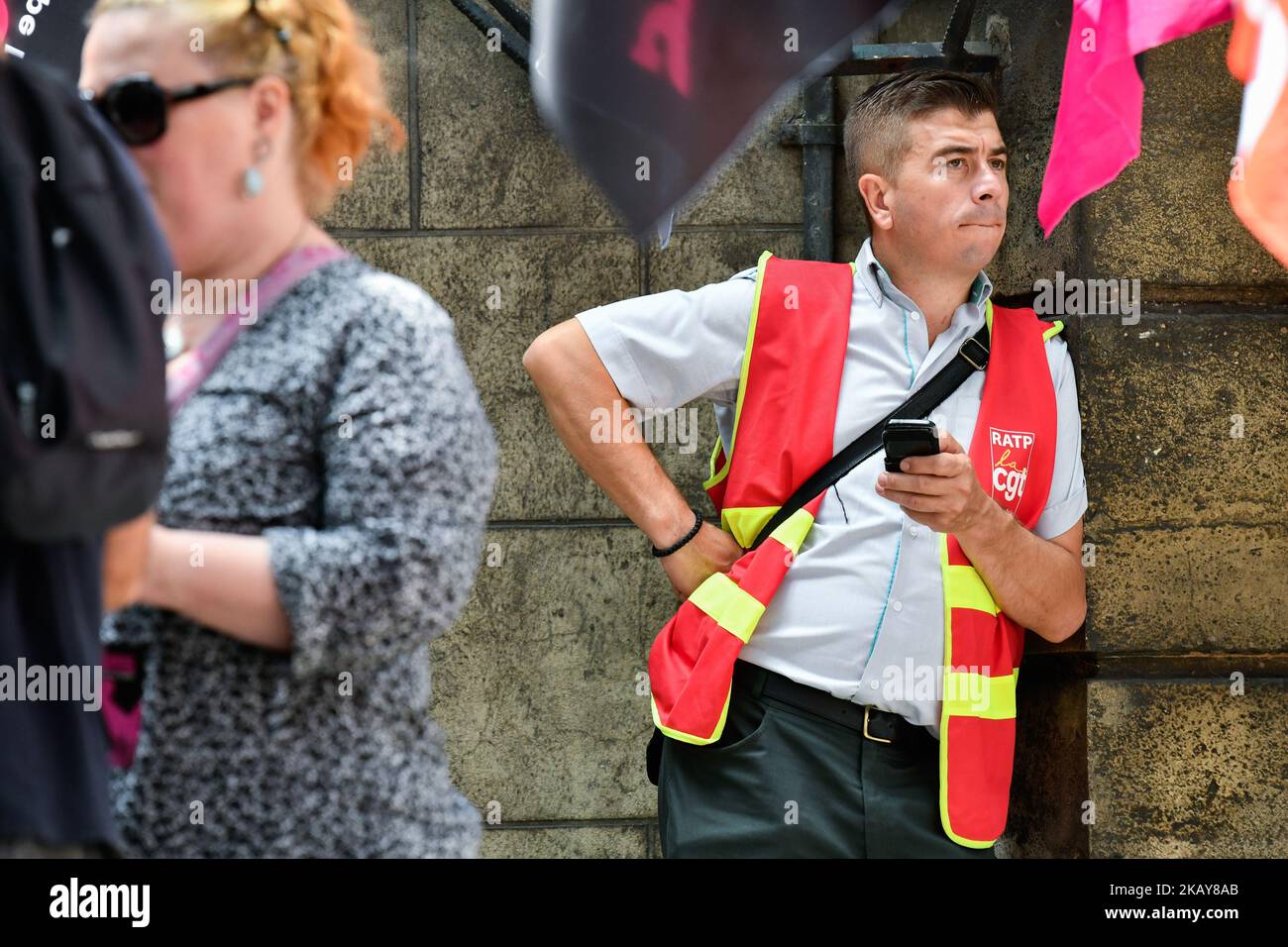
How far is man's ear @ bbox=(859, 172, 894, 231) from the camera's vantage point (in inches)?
116

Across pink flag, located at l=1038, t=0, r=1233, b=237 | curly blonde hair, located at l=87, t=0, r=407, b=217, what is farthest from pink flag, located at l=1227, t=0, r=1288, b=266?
curly blonde hair, located at l=87, t=0, r=407, b=217

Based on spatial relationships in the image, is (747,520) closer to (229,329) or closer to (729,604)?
(729,604)

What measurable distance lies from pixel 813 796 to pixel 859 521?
0.49 metres

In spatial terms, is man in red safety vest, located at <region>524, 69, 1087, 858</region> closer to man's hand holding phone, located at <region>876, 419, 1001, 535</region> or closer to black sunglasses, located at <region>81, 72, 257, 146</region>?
man's hand holding phone, located at <region>876, 419, 1001, 535</region>

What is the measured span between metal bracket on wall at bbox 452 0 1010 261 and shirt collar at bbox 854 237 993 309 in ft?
1.88

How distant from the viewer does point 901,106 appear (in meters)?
2.93

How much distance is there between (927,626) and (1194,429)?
90 cm

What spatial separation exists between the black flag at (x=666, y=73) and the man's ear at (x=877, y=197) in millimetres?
234

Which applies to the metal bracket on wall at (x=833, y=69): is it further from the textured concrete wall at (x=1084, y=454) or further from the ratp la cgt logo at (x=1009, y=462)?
the ratp la cgt logo at (x=1009, y=462)

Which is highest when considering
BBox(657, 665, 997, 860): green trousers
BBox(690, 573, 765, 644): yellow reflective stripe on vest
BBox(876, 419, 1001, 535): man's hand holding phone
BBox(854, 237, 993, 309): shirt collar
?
BBox(854, 237, 993, 309): shirt collar

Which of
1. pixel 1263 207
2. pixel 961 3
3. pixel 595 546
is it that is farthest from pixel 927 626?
pixel 961 3

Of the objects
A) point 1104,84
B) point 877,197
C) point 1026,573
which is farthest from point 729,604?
point 1104,84
